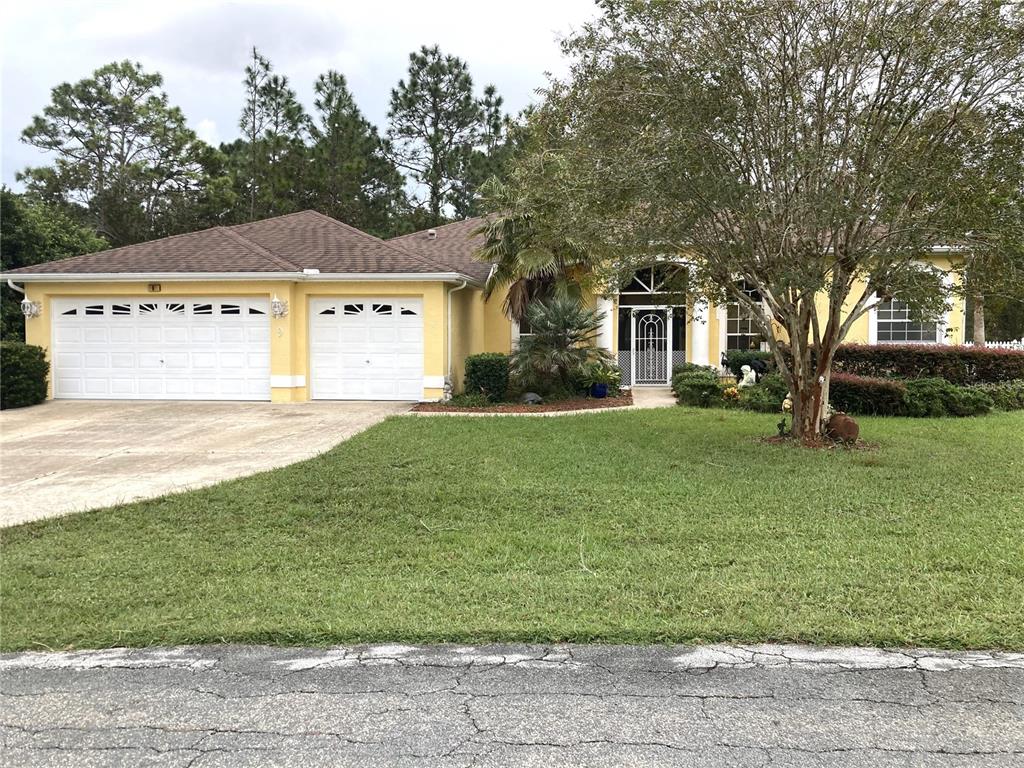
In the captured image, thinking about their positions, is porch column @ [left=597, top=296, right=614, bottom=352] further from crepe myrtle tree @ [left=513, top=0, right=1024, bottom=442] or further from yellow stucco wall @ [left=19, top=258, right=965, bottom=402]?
crepe myrtle tree @ [left=513, top=0, right=1024, bottom=442]

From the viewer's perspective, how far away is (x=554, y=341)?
1538 cm

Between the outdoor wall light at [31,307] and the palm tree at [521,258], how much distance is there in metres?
9.29

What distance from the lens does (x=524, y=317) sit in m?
17.0

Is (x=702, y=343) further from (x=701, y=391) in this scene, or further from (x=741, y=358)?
(x=701, y=391)

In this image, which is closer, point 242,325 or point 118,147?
point 242,325

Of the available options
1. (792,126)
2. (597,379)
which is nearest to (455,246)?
(597,379)

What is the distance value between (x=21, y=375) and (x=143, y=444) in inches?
245

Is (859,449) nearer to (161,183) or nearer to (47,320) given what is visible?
(47,320)

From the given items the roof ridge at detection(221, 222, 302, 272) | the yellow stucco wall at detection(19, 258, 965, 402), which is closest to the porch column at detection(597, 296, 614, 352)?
the yellow stucco wall at detection(19, 258, 965, 402)

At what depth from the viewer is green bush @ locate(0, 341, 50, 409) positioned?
1473cm

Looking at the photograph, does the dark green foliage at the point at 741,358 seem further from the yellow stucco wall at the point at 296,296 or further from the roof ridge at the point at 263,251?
the roof ridge at the point at 263,251

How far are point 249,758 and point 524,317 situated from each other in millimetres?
14400

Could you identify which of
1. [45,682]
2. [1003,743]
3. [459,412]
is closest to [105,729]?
[45,682]

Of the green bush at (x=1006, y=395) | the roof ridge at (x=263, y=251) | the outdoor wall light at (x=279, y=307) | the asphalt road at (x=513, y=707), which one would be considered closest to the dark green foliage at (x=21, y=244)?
the roof ridge at (x=263, y=251)
